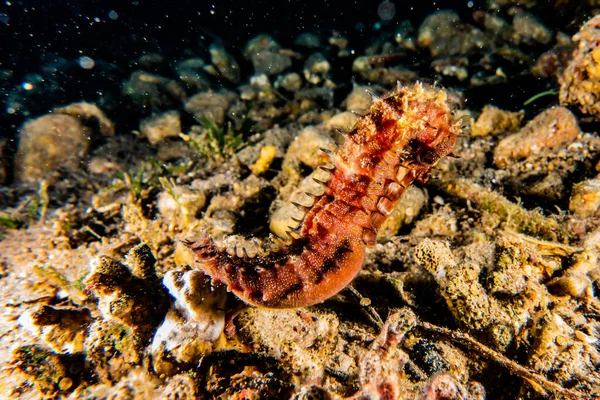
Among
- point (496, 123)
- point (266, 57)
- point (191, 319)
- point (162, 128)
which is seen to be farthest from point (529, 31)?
point (191, 319)

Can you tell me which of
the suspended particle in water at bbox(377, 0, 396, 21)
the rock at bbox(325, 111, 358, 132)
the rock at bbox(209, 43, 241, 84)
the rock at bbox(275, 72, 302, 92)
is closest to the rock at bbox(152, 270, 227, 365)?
the rock at bbox(325, 111, 358, 132)

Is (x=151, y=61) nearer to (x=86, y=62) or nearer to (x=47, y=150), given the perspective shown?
(x=86, y=62)

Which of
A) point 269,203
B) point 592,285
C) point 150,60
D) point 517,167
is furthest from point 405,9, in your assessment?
point 592,285

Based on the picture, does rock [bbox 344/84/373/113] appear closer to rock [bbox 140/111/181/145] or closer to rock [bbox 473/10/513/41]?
rock [bbox 140/111/181/145]

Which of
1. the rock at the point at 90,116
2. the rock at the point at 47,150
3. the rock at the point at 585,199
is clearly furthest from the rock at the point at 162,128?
the rock at the point at 585,199

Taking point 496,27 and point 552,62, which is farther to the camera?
point 496,27

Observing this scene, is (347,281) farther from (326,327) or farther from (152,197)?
(152,197)
